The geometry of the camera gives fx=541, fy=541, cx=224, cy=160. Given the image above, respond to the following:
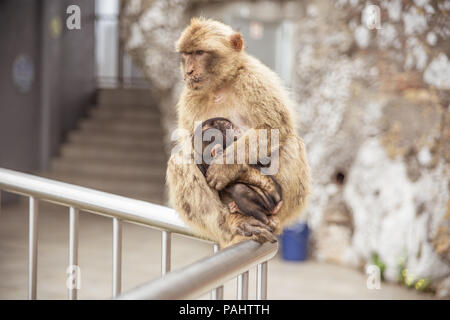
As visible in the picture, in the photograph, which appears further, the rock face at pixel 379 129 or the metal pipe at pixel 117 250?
the rock face at pixel 379 129

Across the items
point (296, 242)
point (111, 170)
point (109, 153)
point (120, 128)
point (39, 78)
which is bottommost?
point (296, 242)

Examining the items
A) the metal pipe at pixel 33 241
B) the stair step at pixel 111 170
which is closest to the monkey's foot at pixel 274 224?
the metal pipe at pixel 33 241

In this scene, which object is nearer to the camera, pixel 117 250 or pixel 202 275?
pixel 202 275

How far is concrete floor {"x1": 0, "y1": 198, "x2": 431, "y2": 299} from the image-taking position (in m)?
4.32

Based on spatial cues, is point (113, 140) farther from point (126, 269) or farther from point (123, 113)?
point (126, 269)

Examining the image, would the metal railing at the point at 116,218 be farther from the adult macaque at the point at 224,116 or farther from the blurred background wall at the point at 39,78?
the blurred background wall at the point at 39,78

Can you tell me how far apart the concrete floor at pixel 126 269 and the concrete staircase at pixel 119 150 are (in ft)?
4.30

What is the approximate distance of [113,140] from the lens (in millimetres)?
8594

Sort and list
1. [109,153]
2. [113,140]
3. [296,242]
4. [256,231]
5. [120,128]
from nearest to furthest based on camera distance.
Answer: [256,231] < [296,242] < [109,153] < [113,140] < [120,128]

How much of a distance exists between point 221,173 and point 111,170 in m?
6.97

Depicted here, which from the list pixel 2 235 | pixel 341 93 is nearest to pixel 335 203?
pixel 341 93

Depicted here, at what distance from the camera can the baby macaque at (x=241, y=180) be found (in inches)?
53.0

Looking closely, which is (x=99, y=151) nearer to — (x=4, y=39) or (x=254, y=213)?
(x=4, y=39)

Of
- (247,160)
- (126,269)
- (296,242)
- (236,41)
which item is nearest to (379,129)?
(296,242)
